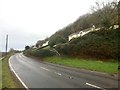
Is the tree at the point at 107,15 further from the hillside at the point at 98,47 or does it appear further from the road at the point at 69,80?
the road at the point at 69,80

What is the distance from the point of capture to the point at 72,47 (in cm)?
5078

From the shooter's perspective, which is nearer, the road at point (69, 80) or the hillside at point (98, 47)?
the road at point (69, 80)

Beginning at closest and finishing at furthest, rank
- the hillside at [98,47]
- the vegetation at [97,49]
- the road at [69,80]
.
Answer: the road at [69,80]
the vegetation at [97,49]
the hillside at [98,47]

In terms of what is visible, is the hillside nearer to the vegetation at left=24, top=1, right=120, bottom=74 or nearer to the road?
the vegetation at left=24, top=1, right=120, bottom=74

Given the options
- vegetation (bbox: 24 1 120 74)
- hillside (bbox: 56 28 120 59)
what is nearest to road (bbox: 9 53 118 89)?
vegetation (bbox: 24 1 120 74)

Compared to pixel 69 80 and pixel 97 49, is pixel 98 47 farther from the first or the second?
pixel 69 80

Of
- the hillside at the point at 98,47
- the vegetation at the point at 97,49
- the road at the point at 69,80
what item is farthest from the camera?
the hillside at the point at 98,47

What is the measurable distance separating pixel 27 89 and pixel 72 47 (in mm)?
35305

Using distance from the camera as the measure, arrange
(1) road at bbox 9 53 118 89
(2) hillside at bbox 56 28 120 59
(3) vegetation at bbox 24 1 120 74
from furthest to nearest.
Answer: (2) hillside at bbox 56 28 120 59
(3) vegetation at bbox 24 1 120 74
(1) road at bbox 9 53 118 89

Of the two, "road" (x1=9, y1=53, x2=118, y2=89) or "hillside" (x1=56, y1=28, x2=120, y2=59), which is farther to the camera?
"hillside" (x1=56, y1=28, x2=120, y2=59)

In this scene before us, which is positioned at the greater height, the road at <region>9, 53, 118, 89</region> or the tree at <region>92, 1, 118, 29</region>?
the tree at <region>92, 1, 118, 29</region>

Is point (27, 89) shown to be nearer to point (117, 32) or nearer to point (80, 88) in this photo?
point (80, 88)

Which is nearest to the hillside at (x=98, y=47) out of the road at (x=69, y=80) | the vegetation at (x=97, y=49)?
the vegetation at (x=97, y=49)

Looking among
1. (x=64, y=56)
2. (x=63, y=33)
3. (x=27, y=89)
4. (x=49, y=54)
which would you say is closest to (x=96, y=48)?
(x=64, y=56)
